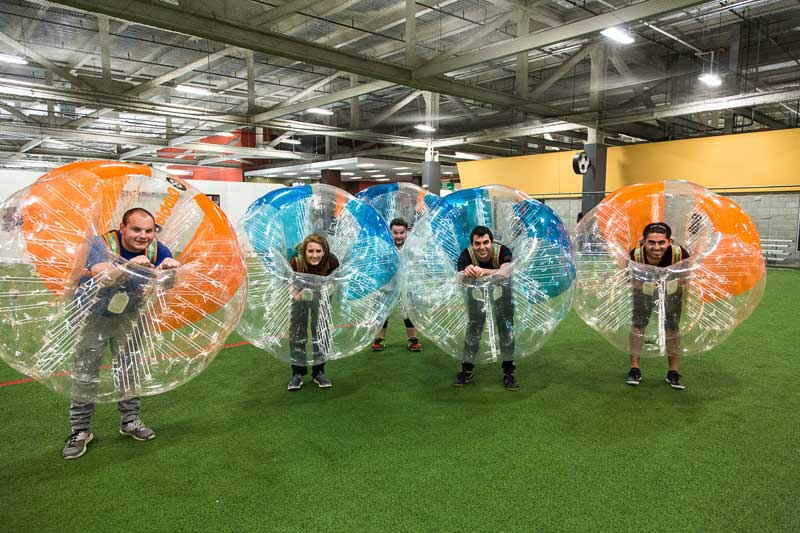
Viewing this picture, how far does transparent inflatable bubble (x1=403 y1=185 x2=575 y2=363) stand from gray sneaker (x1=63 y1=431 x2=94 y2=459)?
70.0 inches

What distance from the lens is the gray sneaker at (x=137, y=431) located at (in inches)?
101

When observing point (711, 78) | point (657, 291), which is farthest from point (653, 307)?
point (711, 78)

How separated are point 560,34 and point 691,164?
19.0 feet

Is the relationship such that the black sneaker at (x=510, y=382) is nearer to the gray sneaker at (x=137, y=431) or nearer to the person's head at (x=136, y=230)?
the gray sneaker at (x=137, y=431)

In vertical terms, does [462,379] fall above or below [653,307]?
below

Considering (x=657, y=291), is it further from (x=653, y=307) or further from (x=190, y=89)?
(x=190, y=89)

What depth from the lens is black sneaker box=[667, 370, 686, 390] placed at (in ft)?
10.7

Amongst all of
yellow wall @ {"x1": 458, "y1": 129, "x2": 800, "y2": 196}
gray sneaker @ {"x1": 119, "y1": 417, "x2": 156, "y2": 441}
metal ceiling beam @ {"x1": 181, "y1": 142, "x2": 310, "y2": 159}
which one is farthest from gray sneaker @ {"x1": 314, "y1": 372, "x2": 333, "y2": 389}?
metal ceiling beam @ {"x1": 181, "y1": 142, "x2": 310, "y2": 159}

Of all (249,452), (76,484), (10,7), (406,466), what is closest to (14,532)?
(76,484)

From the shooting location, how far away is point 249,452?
2443mm

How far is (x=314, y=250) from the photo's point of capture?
9.55 feet

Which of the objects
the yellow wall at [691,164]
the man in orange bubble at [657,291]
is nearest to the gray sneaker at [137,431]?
the man in orange bubble at [657,291]

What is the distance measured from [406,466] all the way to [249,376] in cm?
166

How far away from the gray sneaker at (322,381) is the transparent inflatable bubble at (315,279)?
42 centimetres
